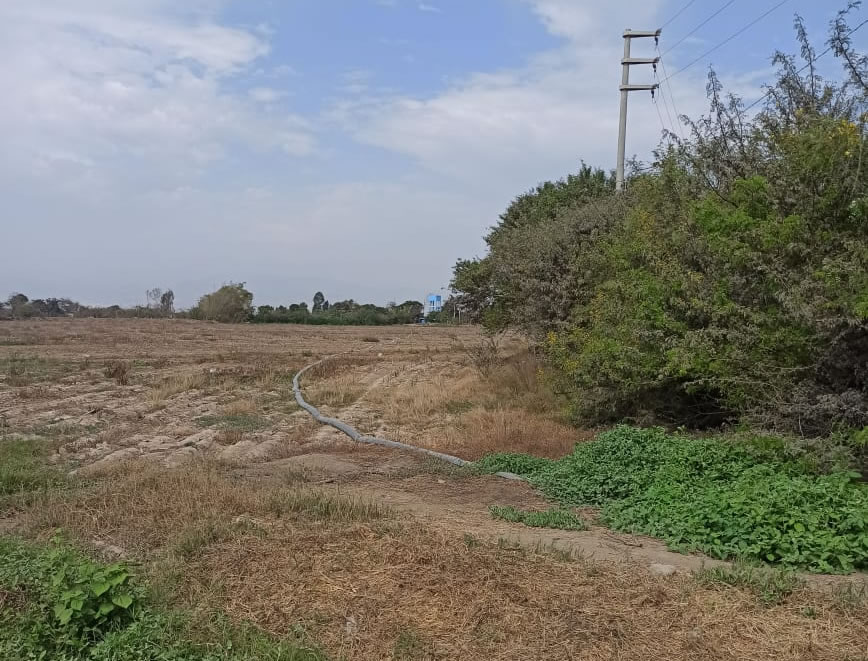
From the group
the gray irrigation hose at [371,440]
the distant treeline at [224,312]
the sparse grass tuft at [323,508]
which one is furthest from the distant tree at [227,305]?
the sparse grass tuft at [323,508]

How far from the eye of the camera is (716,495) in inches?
261

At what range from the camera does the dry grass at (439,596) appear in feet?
13.6

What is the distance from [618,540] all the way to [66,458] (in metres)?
7.89

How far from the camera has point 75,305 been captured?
77.1 meters

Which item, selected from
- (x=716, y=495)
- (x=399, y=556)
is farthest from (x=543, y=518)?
(x=399, y=556)

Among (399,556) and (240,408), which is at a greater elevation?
(399,556)

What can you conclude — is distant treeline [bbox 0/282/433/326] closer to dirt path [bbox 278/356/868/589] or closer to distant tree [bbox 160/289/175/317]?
distant tree [bbox 160/289/175/317]

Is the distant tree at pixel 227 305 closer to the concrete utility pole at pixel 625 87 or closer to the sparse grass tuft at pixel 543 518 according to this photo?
the concrete utility pole at pixel 625 87

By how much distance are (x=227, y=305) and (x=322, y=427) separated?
60.7 meters

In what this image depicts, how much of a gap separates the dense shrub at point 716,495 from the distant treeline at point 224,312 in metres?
65.0

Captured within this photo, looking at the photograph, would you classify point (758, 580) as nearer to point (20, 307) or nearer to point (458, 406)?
point (458, 406)

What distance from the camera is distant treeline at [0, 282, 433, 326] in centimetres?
7150

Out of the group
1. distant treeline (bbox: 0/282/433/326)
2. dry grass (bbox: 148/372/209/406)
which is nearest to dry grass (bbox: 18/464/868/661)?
dry grass (bbox: 148/372/209/406)

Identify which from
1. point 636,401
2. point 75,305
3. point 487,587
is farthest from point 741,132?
point 75,305
